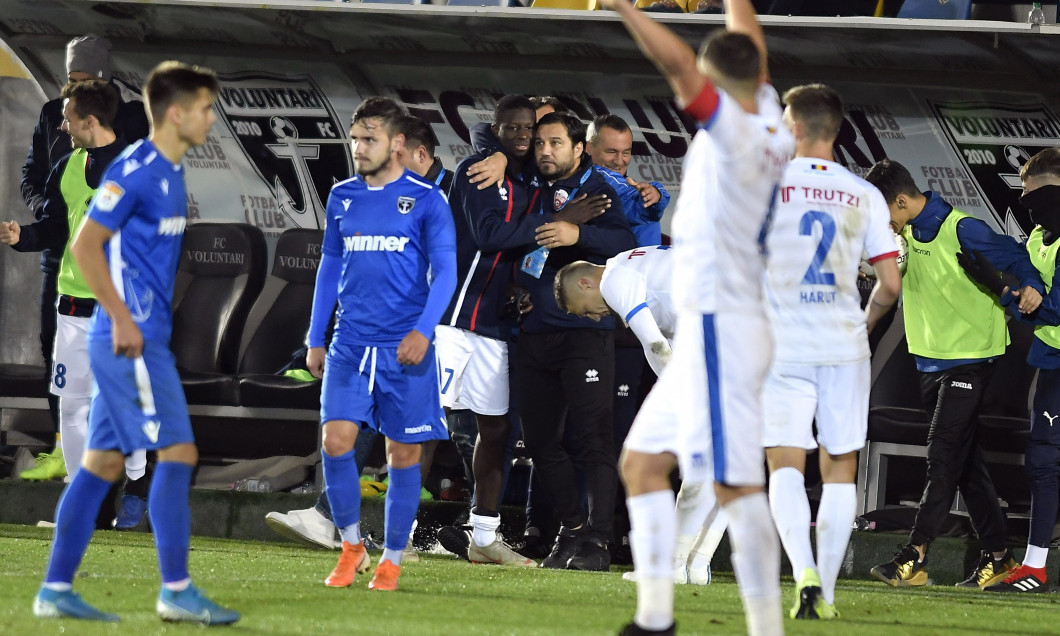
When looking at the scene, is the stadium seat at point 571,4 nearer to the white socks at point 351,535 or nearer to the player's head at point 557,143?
the player's head at point 557,143

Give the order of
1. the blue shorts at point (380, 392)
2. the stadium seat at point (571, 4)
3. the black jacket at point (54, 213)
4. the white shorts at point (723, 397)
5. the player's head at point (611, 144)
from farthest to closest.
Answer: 1. the stadium seat at point (571, 4)
2. the player's head at point (611, 144)
3. the black jacket at point (54, 213)
4. the blue shorts at point (380, 392)
5. the white shorts at point (723, 397)

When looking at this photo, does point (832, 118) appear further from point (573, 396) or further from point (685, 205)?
point (573, 396)

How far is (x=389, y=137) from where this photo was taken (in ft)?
19.3

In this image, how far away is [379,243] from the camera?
588cm

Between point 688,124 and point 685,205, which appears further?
point 688,124

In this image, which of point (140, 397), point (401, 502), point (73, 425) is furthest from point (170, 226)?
point (73, 425)

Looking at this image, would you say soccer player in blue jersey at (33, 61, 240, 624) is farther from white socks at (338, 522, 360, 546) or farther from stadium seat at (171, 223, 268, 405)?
stadium seat at (171, 223, 268, 405)

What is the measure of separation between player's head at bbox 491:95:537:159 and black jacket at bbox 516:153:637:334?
210 millimetres

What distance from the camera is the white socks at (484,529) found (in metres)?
7.23

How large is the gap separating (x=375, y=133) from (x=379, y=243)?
44cm

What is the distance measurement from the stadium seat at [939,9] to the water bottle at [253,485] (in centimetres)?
481

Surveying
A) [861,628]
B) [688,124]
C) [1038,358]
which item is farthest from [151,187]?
[688,124]

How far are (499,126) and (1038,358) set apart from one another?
3.04 meters

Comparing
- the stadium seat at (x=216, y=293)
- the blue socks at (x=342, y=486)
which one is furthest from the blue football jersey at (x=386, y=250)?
the stadium seat at (x=216, y=293)
